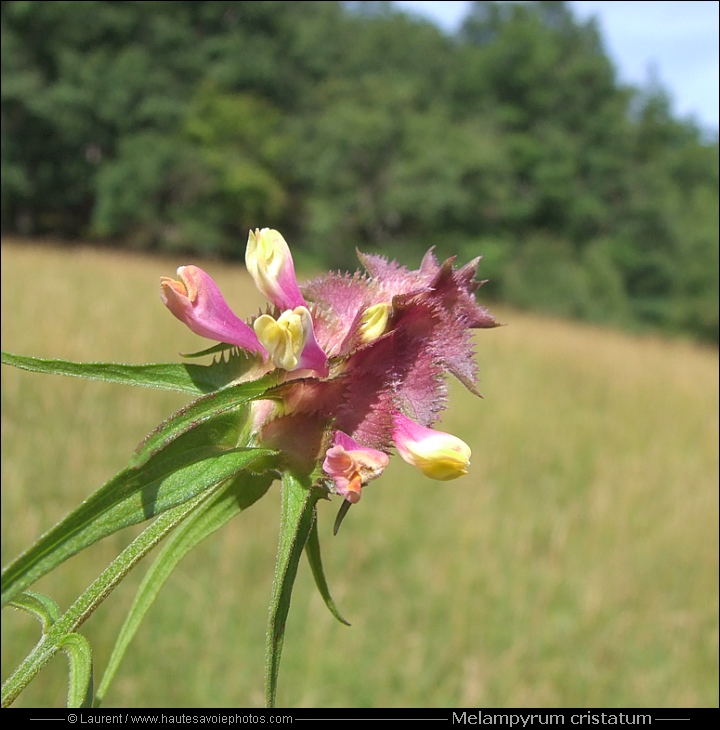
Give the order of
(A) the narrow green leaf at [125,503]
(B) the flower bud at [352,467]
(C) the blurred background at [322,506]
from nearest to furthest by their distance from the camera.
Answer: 1. (A) the narrow green leaf at [125,503]
2. (B) the flower bud at [352,467]
3. (C) the blurred background at [322,506]

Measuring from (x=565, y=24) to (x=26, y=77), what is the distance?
15243 mm

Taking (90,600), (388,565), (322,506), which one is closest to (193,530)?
(90,600)

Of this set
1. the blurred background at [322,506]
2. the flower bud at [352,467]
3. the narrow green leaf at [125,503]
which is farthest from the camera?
the blurred background at [322,506]

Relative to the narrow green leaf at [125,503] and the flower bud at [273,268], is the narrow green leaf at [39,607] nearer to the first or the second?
the narrow green leaf at [125,503]

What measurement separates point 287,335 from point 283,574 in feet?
0.49

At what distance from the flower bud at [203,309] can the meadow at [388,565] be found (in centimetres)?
135

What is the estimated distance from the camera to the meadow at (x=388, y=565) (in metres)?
2.21

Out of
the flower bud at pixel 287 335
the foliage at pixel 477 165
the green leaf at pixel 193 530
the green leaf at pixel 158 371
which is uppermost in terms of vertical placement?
the foliage at pixel 477 165

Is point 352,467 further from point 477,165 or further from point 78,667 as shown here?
point 477,165

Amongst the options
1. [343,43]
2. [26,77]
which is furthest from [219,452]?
[343,43]

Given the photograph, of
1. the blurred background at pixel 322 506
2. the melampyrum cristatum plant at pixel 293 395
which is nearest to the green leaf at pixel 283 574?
the melampyrum cristatum plant at pixel 293 395

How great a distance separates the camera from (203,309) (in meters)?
0.49

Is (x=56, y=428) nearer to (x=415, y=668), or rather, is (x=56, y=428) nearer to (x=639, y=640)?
(x=415, y=668)

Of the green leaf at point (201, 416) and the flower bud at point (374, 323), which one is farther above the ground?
the flower bud at point (374, 323)
